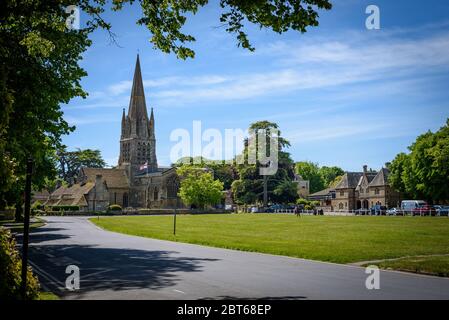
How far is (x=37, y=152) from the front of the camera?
19594mm

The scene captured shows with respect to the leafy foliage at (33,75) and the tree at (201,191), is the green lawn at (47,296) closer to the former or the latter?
the leafy foliage at (33,75)

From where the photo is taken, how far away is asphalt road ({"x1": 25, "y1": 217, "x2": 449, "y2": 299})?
11.3 m

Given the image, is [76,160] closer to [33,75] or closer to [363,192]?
[363,192]

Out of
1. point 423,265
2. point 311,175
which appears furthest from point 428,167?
point 311,175

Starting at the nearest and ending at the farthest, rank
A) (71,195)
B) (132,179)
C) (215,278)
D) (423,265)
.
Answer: (215,278) < (423,265) < (71,195) < (132,179)

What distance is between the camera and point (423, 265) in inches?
611

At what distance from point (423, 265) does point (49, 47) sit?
14.5 metres

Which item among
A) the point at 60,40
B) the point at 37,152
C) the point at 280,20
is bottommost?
the point at 37,152

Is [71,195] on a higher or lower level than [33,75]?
lower

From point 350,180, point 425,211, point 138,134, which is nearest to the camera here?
point 425,211

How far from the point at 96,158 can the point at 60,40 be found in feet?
413

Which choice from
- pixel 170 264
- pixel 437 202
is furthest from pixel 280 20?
pixel 437 202
